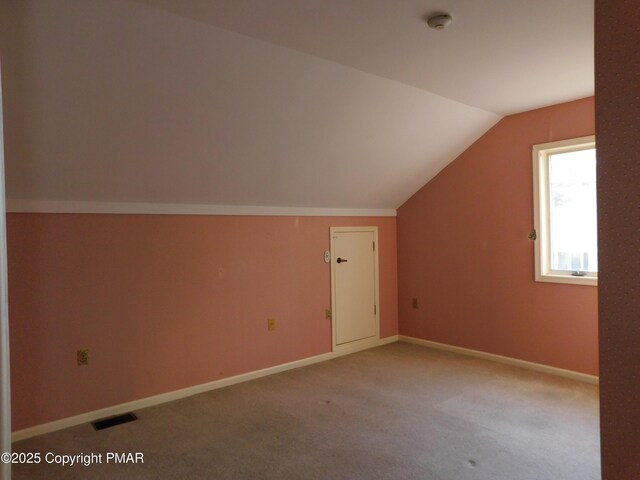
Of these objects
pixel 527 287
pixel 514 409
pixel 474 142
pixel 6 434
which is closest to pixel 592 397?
pixel 514 409

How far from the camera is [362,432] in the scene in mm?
2934

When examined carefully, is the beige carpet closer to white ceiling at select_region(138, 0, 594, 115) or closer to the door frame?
the door frame

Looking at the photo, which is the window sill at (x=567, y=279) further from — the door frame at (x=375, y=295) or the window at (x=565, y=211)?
the door frame at (x=375, y=295)

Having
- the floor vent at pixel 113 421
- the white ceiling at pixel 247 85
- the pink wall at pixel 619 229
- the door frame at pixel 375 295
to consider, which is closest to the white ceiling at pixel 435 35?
the white ceiling at pixel 247 85

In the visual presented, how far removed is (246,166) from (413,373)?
233cm

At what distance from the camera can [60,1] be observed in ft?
6.55

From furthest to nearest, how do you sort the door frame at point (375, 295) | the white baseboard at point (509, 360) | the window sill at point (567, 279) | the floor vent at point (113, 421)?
the door frame at point (375, 295)
the white baseboard at point (509, 360)
the window sill at point (567, 279)
the floor vent at point (113, 421)

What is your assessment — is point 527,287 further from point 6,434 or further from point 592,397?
point 6,434

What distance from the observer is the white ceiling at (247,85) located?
2197mm

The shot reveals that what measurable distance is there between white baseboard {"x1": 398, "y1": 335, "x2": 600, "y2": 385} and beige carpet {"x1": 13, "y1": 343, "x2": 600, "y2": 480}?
104 millimetres

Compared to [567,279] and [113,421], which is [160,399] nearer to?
[113,421]

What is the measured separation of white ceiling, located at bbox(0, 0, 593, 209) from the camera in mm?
2197

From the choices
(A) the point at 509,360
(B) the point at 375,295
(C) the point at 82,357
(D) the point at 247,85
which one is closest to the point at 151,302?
(C) the point at 82,357

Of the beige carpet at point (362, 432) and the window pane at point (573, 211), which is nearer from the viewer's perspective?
the beige carpet at point (362, 432)
